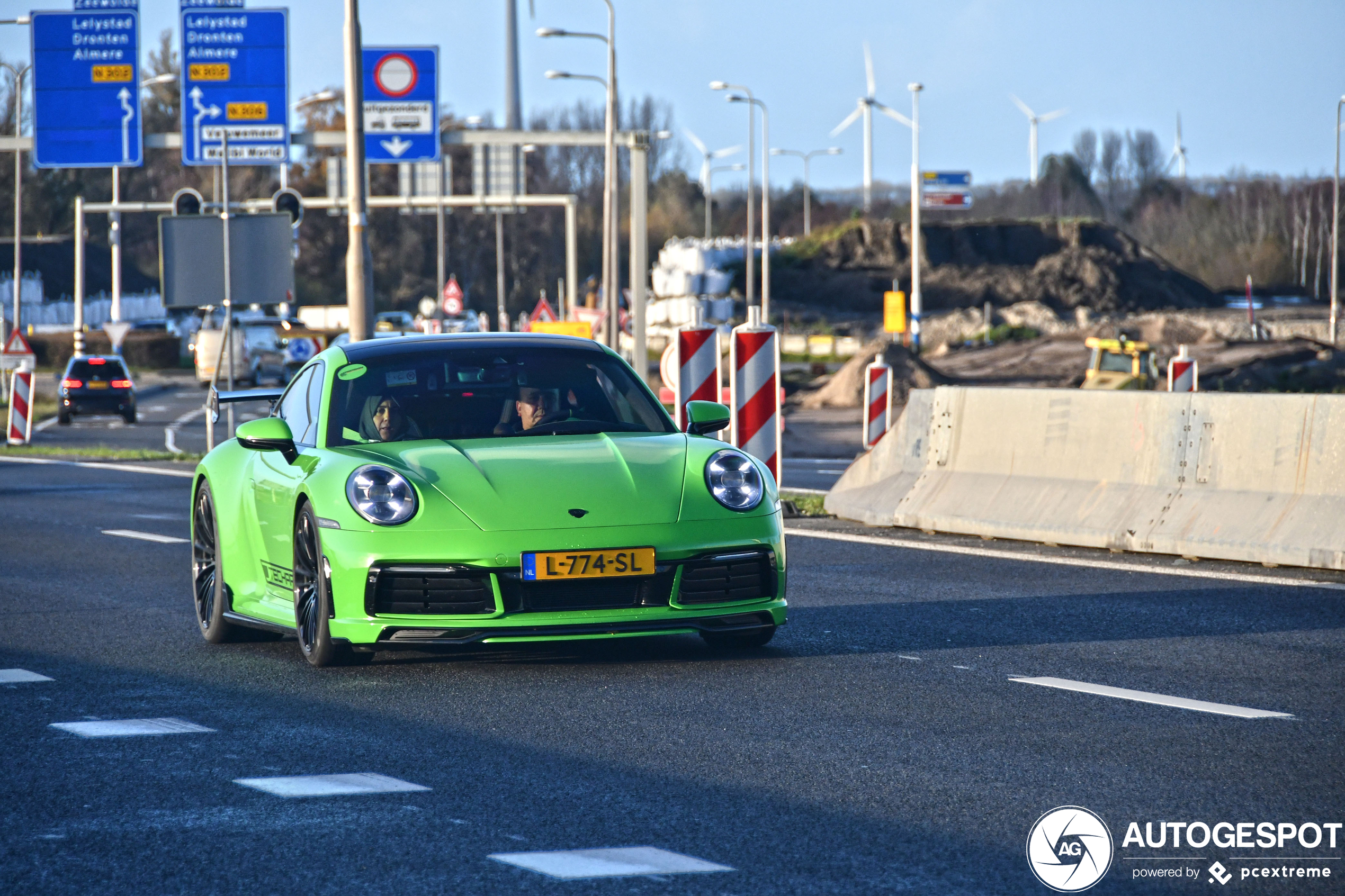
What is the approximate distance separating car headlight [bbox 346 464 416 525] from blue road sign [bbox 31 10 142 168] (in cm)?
2747

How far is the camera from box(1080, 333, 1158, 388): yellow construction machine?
36969mm

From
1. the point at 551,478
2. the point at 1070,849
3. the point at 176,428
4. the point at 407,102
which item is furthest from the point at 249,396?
the point at 176,428

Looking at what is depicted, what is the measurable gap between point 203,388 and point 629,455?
51564 mm

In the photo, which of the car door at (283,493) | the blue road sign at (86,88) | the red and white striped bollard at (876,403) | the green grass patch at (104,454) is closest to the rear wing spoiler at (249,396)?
the car door at (283,493)

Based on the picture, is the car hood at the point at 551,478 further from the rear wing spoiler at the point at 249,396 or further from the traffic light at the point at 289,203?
the traffic light at the point at 289,203

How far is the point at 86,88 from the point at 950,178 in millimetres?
68481

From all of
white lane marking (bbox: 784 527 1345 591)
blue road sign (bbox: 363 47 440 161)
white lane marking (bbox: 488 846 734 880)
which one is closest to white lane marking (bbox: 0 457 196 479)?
blue road sign (bbox: 363 47 440 161)

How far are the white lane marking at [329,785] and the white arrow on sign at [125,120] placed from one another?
29707mm

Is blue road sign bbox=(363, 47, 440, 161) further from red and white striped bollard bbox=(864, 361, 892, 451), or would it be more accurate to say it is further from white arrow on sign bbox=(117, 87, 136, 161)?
red and white striped bollard bbox=(864, 361, 892, 451)

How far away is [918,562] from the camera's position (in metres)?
11.5

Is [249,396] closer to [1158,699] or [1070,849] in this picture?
[1158,699]

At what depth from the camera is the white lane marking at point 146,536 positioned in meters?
13.9

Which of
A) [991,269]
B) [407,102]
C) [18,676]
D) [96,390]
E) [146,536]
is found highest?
[407,102]

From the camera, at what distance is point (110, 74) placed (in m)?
33.5
